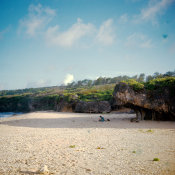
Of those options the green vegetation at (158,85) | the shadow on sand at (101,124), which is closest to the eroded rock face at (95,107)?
the shadow on sand at (101,124)

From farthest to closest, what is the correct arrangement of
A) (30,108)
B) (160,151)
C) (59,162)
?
(30,108) < (160,151) < (59,162)

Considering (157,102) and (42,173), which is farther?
(157,102)

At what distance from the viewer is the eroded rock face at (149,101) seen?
763 inches

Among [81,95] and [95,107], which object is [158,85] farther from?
[81,95]

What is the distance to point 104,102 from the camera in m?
45.0

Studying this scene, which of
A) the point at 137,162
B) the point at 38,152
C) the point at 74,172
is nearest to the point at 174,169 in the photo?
the point at 137,162

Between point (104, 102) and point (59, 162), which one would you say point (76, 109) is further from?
point (59, 162)

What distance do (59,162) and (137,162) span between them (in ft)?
12.9

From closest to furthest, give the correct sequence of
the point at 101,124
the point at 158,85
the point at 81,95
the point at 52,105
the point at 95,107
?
the point at 101,124
the point at 158,85
the point at 95,107
the point at 81,95
the point at 52,105

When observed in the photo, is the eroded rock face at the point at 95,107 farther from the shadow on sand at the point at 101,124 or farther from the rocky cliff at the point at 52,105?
the shadow on sand at the point at 101,124

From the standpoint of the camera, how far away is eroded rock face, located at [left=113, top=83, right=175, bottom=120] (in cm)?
1938

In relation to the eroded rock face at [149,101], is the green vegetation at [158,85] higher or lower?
higher

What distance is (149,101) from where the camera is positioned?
20531 millimetres

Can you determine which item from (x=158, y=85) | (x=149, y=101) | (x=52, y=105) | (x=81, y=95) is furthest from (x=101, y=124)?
(x=52, y=105)
